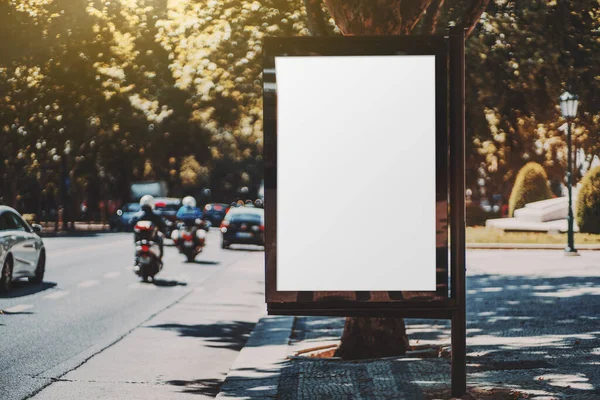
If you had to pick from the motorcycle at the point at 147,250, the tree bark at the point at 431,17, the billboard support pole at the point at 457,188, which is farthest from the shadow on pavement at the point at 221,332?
the motorcycle at the point at 147,250

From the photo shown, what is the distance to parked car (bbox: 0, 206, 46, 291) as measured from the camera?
17.3 metres

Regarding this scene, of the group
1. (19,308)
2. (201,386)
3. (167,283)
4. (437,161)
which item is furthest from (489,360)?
(167,283)

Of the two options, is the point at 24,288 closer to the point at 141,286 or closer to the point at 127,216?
the point at 141,286

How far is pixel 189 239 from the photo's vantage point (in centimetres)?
2717

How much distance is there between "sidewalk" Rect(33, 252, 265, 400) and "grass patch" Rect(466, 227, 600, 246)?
A: 1810 cm

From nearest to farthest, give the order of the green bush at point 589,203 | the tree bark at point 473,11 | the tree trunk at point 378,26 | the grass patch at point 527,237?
the tree trunk at point 378,26 < the tree bark at point 473,11 < the grass patch at point 527,237 < the green bush at point 589,203

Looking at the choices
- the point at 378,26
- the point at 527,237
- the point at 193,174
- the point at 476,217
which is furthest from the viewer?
the point at 193,174

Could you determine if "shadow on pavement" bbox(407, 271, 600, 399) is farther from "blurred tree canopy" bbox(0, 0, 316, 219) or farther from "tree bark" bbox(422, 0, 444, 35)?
"blurred tree canopy" bbox(0, 0, 316, 219)

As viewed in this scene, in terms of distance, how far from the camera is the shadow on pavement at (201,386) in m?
8.95

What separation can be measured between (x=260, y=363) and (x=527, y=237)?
26793 mm

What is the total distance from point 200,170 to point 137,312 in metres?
82.4

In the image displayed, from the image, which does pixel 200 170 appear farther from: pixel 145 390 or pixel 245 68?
pixel 145 390

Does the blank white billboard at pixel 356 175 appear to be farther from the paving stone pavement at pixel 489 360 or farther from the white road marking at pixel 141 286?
the white road marking at pixel 141 286

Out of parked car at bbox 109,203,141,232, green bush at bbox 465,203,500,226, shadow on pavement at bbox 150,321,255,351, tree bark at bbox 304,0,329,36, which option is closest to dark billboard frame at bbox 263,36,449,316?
tree bark at bbox 304,0,329,36
